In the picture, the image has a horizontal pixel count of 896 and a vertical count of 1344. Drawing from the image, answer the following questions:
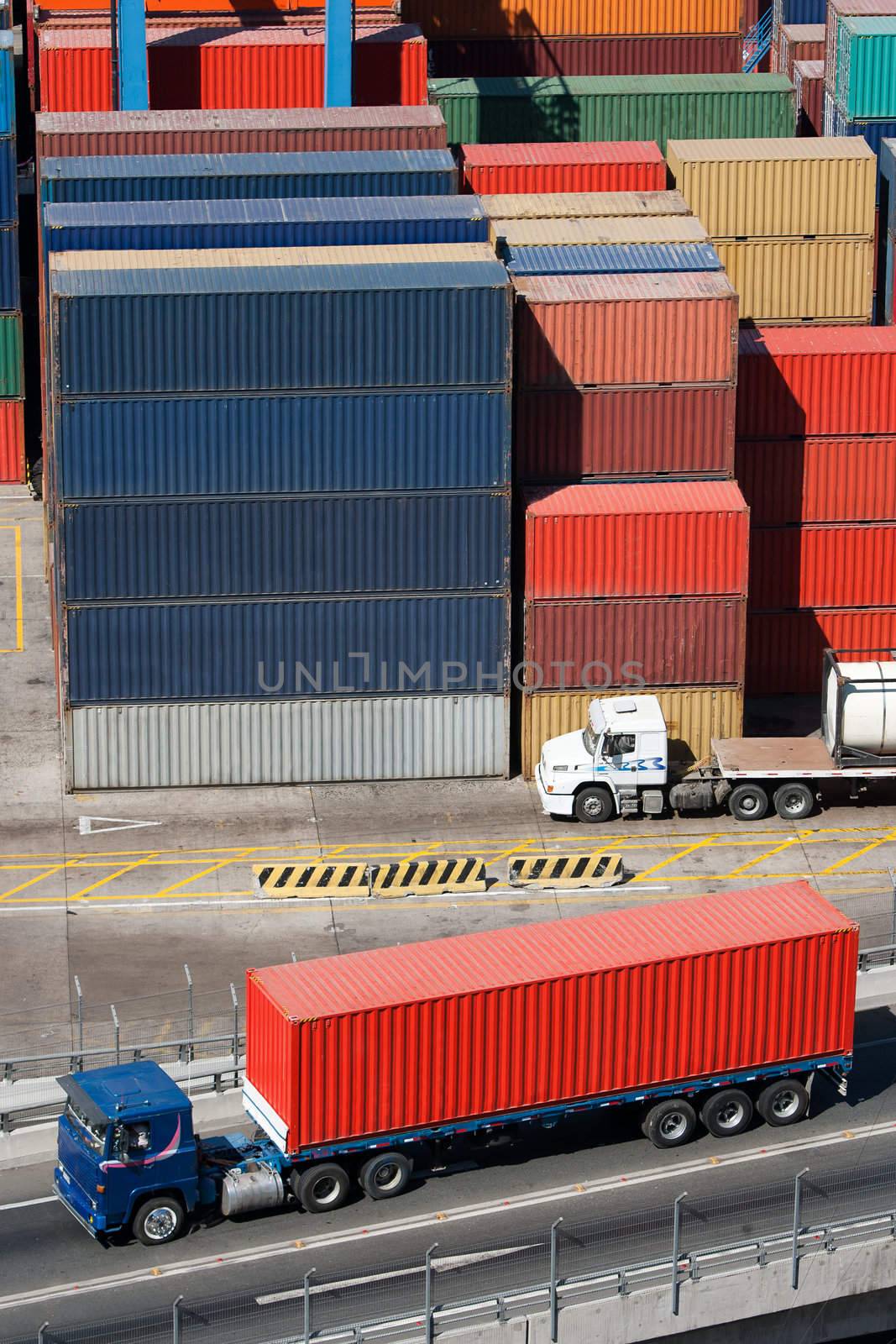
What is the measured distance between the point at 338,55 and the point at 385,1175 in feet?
136

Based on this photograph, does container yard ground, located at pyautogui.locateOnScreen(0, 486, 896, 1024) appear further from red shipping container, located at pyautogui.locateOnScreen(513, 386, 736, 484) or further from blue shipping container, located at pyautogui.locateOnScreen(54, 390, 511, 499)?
red shipping container, located at pyautogui.locateOnScreen(513, 386, 736, 484)

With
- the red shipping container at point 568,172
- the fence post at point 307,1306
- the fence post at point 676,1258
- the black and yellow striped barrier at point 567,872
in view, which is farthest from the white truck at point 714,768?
the fence post at point 307,1306

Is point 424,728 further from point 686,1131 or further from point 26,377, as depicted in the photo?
point 26,377

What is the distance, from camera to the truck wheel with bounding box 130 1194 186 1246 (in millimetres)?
43188

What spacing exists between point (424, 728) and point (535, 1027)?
19086mm

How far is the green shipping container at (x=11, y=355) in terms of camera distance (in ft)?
271

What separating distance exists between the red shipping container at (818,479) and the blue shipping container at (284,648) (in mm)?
9272

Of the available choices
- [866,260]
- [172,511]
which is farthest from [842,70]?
[172,511]

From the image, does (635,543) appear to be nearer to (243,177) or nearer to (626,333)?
(626,333)

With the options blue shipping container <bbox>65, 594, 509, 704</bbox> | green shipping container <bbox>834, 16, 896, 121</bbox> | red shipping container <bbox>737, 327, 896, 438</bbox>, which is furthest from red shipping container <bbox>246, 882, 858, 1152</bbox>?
green shipping container <bbox>834, 16, 896, 121</bbox>

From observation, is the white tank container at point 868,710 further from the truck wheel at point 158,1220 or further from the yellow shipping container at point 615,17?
the yellow shipping container at point 615,17

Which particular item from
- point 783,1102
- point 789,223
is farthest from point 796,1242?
point 789,223

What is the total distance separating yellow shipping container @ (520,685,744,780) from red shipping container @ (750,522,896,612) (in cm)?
547

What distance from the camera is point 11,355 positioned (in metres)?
82.9
